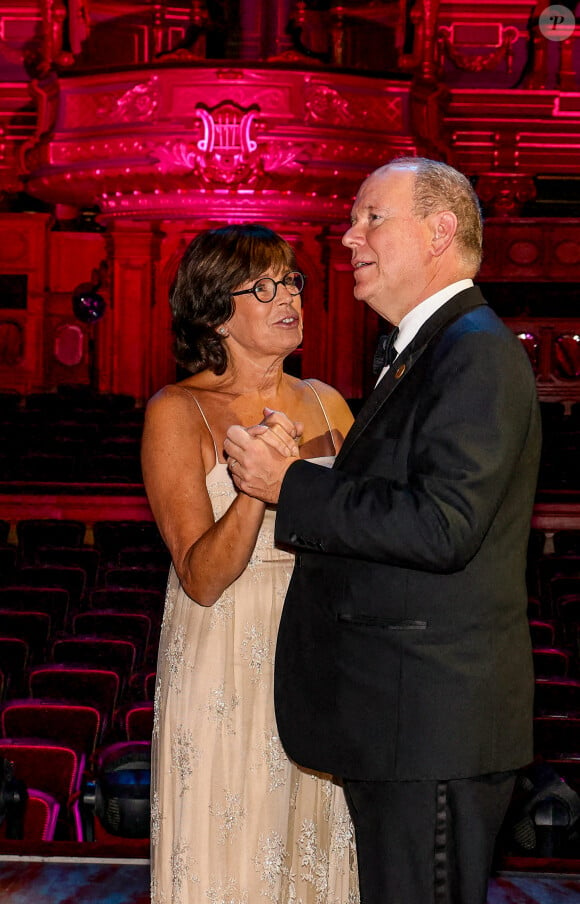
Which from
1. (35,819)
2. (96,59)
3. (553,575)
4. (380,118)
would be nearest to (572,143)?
(380,118)

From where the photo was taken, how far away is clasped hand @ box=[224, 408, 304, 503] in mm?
1984

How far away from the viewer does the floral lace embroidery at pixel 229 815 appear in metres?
2.47

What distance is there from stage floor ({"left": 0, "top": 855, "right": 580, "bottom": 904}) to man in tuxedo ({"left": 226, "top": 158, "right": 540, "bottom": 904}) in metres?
1.18

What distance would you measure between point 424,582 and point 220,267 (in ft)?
3.12

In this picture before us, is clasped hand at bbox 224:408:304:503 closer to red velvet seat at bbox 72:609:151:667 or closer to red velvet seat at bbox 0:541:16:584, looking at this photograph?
red velvet seat at bbox 72:609:151:667

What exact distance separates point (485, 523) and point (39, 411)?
14.2 m

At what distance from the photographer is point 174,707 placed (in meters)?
2.51

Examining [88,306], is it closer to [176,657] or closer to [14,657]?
[14,657]

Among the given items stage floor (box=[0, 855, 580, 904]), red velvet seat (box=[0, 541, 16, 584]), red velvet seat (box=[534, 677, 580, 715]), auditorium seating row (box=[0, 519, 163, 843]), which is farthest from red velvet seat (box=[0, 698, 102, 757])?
red velvet seat (box=[0, 541, 16, 584])

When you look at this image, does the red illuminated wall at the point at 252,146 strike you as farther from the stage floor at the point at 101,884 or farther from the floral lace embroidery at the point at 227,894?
the floral lace embroidery at the point at 227,894

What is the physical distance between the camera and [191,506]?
2408mm

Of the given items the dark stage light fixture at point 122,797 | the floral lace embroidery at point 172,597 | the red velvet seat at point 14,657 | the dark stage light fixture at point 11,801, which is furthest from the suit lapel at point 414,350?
the red velvet seat at point 14,657

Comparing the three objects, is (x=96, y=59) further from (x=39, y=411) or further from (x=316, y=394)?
(x=316, y=394)

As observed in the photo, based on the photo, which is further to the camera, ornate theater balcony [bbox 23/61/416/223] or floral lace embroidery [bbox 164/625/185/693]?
ornate theater balcony [bbox 23/61/416/223]
